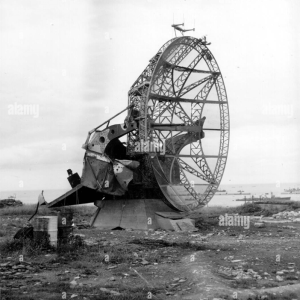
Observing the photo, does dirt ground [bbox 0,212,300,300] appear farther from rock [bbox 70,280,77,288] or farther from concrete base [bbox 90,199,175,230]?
concrete base [bbox 90,199,175,230]

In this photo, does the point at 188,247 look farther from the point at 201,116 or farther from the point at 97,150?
the point at 201,116

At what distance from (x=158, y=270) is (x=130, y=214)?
1091 cm

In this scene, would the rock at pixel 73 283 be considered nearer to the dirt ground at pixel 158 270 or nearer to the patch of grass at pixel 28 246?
the dirt ground at pixel 158 270

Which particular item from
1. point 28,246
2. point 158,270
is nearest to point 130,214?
point 28,246

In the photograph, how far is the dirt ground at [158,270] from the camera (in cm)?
1005

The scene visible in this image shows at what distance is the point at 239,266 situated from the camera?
42.6 feet

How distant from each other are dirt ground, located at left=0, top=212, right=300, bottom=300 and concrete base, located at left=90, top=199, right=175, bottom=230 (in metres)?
3.99

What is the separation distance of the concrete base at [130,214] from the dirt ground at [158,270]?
3.99m

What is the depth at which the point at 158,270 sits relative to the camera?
12734 millimetres

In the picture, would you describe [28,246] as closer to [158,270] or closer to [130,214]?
[158,270]

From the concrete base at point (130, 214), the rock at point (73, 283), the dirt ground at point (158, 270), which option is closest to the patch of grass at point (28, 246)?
the dirt ground at point (158, 270)

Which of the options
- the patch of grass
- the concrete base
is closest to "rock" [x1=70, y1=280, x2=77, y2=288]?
the patch of grass

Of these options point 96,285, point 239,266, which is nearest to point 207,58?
point 239,266

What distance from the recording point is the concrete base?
23156mm
